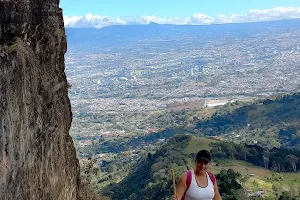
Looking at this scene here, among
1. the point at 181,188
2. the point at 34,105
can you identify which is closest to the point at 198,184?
the point at 181,188

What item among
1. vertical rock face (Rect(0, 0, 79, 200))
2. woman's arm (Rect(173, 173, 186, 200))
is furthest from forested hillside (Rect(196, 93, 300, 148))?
woman's arm (Rect(173, 173, 186, 200))

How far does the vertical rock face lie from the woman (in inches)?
133

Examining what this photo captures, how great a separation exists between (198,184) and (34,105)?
4.36 meters

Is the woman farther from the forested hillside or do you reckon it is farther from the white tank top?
the forested hillside

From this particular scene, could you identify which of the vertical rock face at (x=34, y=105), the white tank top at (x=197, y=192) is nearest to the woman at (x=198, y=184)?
the white tank top at (x=197, y=192)

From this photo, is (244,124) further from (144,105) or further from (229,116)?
(144,105)

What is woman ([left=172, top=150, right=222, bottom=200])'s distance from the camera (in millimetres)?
5668

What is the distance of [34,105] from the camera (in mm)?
8945

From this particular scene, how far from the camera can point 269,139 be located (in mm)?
76688

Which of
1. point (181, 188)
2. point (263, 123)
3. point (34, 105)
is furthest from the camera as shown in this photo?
point (263, 123)

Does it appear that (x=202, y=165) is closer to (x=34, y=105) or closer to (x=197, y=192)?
(x=197, y=192)

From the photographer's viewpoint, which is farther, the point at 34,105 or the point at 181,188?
→ the point at 34,105

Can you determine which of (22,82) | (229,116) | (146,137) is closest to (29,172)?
(22,82)

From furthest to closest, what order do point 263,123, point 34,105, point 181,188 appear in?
point 263,123
point 34,105
point 181,188
